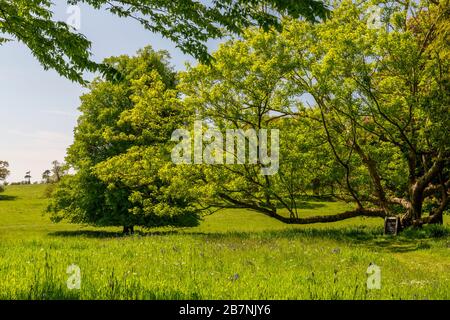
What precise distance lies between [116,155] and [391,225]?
14924 mm

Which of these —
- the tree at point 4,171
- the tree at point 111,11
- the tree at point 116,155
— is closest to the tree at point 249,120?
the tree at point 116,155

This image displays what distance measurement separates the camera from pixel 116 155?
24031 millimetres

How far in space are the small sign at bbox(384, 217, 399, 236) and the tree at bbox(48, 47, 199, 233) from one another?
977 centimetres

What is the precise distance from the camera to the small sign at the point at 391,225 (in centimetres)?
1783

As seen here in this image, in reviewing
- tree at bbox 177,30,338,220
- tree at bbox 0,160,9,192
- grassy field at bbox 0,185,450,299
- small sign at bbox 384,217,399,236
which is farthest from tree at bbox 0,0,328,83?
tree at bbox 0,160,9,192

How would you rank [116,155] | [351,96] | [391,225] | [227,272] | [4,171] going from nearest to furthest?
[227,272]
[351,96]
[391,225]
[116,155]
[4,171]

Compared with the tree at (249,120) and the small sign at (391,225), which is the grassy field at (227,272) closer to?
the small sign at (391,225)

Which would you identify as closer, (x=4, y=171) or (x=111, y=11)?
(x=111, y=11)

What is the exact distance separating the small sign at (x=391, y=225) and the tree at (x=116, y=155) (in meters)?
9.77

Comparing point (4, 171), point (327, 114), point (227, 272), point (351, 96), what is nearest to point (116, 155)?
point (327, 114)

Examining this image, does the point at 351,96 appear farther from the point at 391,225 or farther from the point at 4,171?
the point at 4,171
